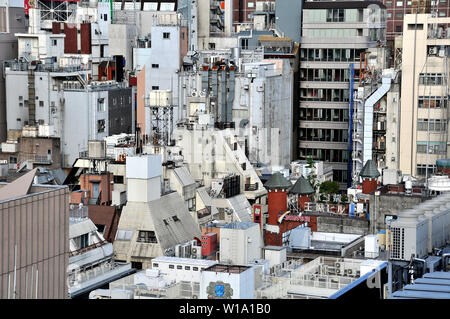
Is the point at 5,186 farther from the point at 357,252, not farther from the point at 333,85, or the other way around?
the point at 333,85

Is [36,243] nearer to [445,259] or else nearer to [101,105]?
[445,259]

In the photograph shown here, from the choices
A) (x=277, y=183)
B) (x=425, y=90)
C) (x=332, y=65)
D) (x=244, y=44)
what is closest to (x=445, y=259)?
(x=277, y=183)

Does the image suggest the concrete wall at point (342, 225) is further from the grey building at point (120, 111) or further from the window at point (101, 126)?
the grey building at point (120, 111)

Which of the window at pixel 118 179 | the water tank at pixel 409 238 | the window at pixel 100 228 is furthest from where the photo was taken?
the window at pixel 118 179

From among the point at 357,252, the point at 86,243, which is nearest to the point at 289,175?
the point at 357,252

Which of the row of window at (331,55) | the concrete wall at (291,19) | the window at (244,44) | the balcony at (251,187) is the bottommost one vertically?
the balcony at (251,187)

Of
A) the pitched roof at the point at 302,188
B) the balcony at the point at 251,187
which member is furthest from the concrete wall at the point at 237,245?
the balcony at the point at 251,187

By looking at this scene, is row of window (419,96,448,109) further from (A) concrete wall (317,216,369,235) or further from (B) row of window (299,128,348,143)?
(B) row of window (299,128,348,143)
